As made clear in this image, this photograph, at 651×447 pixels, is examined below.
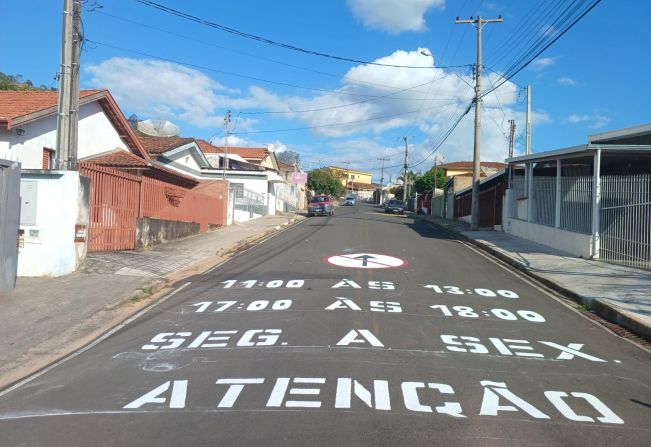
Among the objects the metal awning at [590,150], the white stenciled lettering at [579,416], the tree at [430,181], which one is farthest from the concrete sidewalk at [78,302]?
the tree at [430,181]

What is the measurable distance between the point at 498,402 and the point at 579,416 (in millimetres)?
711

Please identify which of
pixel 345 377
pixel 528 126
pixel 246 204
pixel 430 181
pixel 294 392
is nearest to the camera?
pixel 294 392

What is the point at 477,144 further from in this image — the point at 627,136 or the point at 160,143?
the point at 160,143

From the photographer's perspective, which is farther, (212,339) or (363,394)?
(212,339)

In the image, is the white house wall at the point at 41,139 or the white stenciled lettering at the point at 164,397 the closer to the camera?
the white stenciled lettering at the point at 164,397

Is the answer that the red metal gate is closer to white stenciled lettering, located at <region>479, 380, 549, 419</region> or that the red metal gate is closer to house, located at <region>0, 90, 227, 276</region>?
house, located at <region>0, 90, 227, 276</region>

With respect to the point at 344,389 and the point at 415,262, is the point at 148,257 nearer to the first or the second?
the point at 415,262

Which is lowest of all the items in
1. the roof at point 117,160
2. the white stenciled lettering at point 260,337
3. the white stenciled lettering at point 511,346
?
the white stenciled lettering at point 260,337

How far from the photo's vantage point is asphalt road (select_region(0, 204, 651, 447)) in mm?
4734

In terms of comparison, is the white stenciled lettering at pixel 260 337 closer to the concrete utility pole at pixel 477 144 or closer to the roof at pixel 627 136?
the roof at pixel 627 136

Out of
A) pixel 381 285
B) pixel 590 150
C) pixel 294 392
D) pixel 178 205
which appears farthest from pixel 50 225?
pixel 590 150

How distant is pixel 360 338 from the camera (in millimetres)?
7684

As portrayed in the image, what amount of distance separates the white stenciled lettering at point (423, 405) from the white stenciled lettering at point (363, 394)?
187mm

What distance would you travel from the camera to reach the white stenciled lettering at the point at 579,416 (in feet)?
16.7
